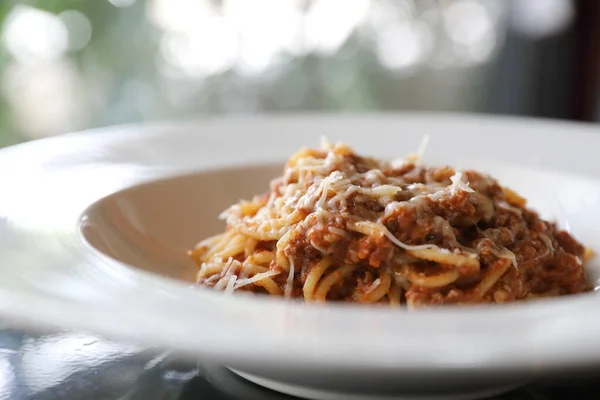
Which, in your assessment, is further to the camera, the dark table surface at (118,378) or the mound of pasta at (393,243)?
the mound of pasta at (393,243)

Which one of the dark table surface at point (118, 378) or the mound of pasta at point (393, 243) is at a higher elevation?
the mound of pasta at point (393, 243)

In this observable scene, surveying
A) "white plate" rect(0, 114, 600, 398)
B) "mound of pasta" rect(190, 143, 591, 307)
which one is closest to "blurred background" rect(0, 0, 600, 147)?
"white plate" rect(0, 114, 600, 398)

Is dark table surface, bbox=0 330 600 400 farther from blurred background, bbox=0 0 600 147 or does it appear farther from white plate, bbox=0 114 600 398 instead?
blurred background, bbox=0 0 600 147

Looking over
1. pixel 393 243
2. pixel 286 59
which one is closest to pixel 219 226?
pixel 393 243

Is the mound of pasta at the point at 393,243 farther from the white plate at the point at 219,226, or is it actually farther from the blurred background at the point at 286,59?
the blurred background at the point at 286,59

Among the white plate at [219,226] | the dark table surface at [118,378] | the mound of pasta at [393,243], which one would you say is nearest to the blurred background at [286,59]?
the white plate at [219,226]
